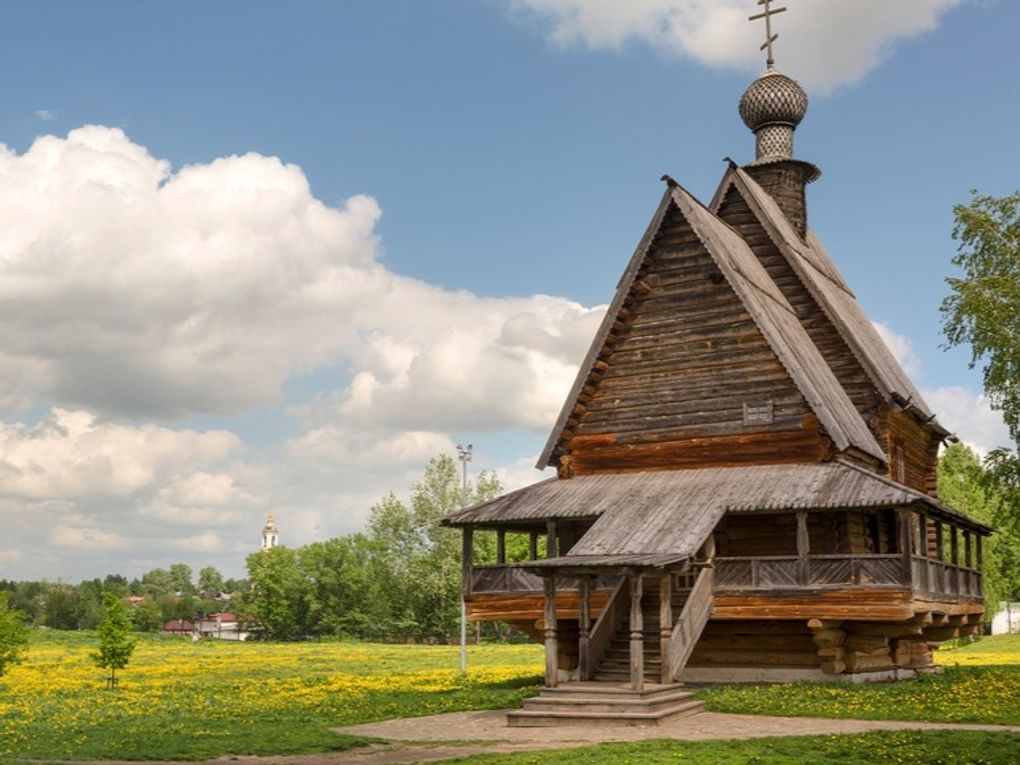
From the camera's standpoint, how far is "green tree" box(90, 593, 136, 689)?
35406mm

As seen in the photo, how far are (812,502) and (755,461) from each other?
3.33 meters

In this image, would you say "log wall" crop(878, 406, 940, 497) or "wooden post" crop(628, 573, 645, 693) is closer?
"wooden post" crop(628, 573, 645, 693)

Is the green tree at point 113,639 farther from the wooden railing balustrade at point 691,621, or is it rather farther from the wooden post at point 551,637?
the wooden railing balustrade at point 691,621

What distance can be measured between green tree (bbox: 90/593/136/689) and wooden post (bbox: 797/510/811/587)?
20729 mm

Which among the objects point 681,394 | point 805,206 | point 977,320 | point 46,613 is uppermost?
point 805,206

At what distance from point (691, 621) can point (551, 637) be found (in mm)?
2990

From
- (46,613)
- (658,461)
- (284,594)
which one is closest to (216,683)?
(658,461)

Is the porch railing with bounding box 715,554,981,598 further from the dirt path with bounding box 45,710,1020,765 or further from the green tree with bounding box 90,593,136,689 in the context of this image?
the green tree with bounding box 90,593,136,689

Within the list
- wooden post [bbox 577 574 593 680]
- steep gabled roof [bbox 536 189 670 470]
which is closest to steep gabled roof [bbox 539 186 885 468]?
steep gabled roof [bbox 536 189 670 470]

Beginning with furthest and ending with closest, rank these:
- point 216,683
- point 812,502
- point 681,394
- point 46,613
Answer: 1. point 46,613
2. point 216,683
3. point 681,394
4. point 812,502

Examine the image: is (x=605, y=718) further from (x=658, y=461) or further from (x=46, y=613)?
(x=46, y=613)

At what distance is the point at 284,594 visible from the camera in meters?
114

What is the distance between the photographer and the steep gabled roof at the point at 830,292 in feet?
102

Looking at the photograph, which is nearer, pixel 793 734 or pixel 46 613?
pixel 793 734
